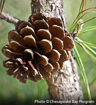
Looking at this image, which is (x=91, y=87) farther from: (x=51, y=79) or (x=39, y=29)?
(x=39, y=29)

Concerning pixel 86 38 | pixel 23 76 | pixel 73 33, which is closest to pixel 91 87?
pixel 86 38

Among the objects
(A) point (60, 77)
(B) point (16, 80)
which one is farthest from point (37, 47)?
(B) point (16, 80)

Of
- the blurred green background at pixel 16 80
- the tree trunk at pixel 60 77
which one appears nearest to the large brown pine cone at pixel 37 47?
the tree trunk at pixel 60 77

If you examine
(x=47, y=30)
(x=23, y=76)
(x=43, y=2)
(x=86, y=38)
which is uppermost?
(x=86, y=38)

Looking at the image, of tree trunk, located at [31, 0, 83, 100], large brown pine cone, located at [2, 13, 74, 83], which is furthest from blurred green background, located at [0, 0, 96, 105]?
large brown pine cone, located at [2, 13, 74, 83]

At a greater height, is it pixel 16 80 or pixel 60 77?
pixel 16 80

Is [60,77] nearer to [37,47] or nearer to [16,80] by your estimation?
[37,47]

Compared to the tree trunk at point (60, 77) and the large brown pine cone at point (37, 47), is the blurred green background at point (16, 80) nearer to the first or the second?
the tree trunk at point (60, 77)

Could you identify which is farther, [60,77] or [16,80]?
[16,80]
